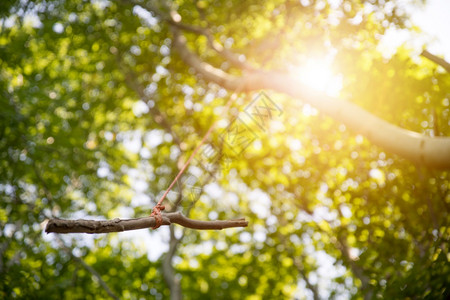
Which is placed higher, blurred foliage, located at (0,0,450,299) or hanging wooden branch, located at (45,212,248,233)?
hanging wooden branch, located at (45,212,248,233)

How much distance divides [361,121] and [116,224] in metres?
2.73

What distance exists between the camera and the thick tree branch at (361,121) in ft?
9.71

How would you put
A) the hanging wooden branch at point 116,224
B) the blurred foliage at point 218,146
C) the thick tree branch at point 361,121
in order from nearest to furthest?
the hanging wooden branch at point 116,224 → the thick tree branch at point 361,121 → the blurred foliage at point 218,146

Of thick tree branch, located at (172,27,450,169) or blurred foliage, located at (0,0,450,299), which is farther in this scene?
blurred foliage, located at (0,0,450,299)

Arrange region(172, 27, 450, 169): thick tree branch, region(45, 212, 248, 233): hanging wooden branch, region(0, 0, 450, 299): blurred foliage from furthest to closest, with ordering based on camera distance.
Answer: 1. region(0, 0, 450, 299): blurred foliage
2. region(172, 27, 450, 169): thick tree branch
3. region(45, 212, 248, 233): hanging wooden branch

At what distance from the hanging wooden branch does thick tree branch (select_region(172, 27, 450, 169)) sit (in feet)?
5.89

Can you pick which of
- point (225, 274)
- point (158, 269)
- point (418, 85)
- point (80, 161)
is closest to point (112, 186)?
point (80, 161)

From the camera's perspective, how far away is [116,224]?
1689 mm

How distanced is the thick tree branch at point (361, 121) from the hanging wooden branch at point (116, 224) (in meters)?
1.79

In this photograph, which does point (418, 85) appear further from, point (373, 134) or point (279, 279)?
point (279, 279)

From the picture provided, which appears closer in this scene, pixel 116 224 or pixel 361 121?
pixel 116 224

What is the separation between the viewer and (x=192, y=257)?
13.6 m

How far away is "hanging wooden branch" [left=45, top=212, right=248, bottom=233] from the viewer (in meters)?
1.56

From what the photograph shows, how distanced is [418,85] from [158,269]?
33.9 ft
